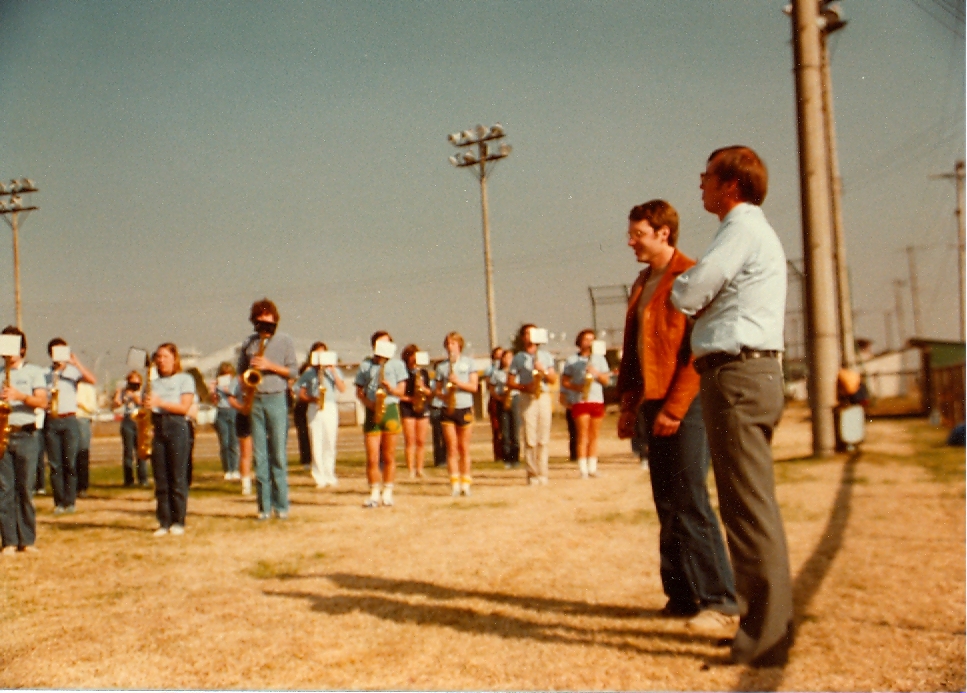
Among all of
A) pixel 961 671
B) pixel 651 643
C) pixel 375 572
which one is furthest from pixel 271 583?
pixel 961 671

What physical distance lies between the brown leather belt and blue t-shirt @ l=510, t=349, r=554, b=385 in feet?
24.1

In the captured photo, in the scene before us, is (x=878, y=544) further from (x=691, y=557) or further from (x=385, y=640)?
Answer: (x=385, y=640)

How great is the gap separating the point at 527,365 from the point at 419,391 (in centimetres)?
146

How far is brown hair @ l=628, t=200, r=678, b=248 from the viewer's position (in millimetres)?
4270

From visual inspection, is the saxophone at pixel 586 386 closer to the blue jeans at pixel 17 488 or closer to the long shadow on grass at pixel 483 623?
the blue jeans at pixel 17 488

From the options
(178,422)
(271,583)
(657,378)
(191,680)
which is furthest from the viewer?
(178,422)

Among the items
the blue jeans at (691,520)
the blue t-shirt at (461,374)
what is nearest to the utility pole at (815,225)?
the blue t-shirt at (461,374)

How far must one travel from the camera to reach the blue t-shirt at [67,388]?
30.7 feet

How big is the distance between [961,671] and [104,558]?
5795 mm

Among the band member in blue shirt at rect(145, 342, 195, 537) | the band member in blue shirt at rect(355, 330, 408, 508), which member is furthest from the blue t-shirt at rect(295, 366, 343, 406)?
the band member in blue shirt at rect(145, 342, 195, 537)

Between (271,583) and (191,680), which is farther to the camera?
(271,583)

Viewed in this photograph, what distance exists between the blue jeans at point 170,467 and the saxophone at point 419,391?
383 centimetres

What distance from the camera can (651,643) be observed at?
3961 mm

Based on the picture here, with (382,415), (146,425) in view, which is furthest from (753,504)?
(146,425)
